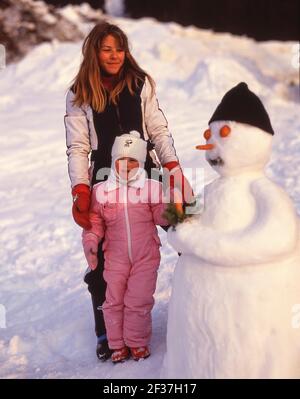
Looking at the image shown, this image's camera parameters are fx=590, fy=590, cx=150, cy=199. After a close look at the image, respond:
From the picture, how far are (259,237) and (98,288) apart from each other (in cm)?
129

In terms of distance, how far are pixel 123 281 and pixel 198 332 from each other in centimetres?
73

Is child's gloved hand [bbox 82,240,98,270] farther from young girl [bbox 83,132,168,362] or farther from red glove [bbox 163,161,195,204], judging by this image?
red glove [bbox 163,161,195,204]

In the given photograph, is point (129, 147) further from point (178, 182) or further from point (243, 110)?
A: point (243, 110)

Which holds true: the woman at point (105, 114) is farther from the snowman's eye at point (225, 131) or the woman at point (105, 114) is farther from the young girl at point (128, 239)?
the snowman's eye at point (225, 131)

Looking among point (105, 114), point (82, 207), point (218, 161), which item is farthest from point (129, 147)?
point (218, 161)

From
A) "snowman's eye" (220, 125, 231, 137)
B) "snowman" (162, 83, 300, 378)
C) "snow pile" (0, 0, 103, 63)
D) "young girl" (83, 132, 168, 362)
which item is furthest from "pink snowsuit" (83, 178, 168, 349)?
"snow pile" (0, 0, 103, 63)

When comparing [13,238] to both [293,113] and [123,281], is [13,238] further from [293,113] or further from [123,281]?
[293,113]

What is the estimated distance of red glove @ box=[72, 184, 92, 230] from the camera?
2902 millimetres

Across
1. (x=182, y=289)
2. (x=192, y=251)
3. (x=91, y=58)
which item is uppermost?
(x=91, y=58)

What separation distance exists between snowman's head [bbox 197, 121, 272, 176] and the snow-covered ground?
3.66 feet

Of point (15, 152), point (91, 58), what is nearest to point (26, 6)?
point (15, 152)

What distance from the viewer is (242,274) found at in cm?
226

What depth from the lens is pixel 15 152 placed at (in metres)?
7.64
